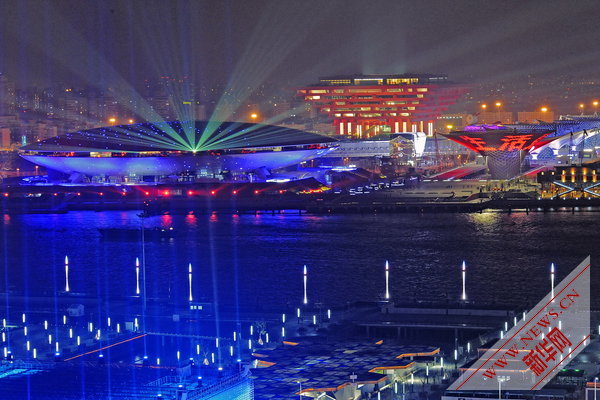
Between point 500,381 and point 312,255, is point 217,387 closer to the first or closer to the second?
point 500,381

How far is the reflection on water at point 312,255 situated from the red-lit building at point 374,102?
1145 inches

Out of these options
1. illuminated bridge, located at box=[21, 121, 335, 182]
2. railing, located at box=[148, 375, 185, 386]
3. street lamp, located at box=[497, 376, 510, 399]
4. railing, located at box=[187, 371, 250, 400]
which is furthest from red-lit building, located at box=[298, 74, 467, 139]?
railing, located at box=[187, 371, 250, 400]

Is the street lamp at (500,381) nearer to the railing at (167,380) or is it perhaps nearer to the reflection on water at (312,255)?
the railing at (167,380)

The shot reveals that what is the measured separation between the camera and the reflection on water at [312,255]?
11906mm

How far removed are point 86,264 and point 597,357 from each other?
29.1 ft

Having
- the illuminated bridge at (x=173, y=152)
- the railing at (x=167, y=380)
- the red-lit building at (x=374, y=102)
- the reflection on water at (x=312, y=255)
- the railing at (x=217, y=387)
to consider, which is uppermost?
the red-lit building at (x=374, y=102)

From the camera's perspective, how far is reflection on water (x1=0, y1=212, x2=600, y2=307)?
11906mm

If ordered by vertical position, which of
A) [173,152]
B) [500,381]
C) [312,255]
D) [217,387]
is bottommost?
[500,381]

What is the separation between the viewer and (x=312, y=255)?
1513 centimetres

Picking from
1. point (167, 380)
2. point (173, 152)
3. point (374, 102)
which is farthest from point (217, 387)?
point (374, 102)

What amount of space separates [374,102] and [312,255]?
3613 cm

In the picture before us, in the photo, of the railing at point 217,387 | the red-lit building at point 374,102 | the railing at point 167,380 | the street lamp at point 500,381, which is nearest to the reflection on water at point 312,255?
the street lamp at point 500,381

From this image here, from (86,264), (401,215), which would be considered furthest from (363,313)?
(401,215)

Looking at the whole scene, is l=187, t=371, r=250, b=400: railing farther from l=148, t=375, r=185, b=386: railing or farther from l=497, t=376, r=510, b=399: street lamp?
l=497, t=376, r=510, b=399: street lamp
